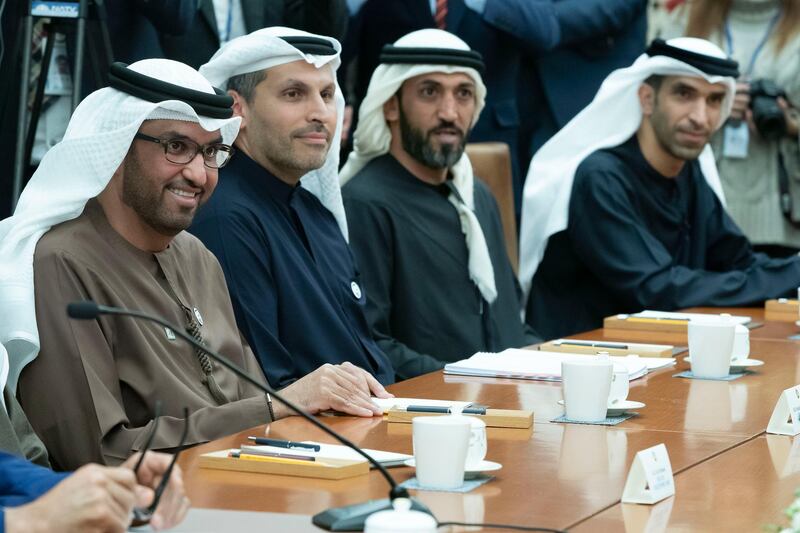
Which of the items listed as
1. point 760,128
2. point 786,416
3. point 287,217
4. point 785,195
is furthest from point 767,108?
point 786,416

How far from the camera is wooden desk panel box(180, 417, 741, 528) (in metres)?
2.24

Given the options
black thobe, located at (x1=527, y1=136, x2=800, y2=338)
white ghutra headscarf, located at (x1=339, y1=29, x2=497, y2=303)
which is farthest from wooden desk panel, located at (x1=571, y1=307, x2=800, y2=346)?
white ghutra headscarf, located at (x1=339, y1=29, x2=497, y2=303)

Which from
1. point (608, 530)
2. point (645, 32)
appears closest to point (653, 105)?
point (645, 32)

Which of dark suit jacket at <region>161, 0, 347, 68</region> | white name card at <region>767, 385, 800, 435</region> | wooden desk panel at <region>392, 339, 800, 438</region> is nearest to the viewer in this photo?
white name card at <region>767, 385, 800, 435</region>

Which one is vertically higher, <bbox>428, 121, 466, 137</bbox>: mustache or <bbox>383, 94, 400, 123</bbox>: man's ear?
<bbox>383, 94, 400, 123</bbox>: man's ear

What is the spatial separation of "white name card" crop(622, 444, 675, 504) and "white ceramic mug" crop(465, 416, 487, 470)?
0.25 m

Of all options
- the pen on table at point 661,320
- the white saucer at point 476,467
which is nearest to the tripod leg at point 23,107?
the pen on table at point 661,320

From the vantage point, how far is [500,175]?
6113 mm

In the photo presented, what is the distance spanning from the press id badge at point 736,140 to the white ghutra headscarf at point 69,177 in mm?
3875

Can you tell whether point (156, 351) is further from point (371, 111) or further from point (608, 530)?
point (371, 111)

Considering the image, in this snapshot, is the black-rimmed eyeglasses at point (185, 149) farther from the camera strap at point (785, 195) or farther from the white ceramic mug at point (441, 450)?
the camera strap at point (785, 195)

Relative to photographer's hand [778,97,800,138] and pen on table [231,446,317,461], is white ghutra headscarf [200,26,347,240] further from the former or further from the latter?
photographer's hand [778,97,800,138]

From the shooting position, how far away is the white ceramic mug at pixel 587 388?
9.64 feet

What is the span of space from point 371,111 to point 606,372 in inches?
95.9
